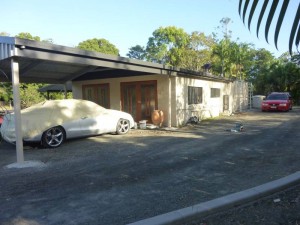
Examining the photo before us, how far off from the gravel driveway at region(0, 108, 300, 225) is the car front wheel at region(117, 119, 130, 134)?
1862mm

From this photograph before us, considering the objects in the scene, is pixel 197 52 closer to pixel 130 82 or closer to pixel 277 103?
pixel 277 103

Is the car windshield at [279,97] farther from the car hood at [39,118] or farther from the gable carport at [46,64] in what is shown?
the car hood at [39,118]

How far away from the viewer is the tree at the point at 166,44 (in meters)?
51.8

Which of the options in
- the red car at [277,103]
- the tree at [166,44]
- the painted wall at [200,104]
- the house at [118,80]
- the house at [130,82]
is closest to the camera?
the house at [118,80]

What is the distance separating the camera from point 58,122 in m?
10.0

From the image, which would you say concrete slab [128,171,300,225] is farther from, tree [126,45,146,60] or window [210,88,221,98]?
tree [126,45,146,60]

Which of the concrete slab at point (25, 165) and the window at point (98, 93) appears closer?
the concrete slab at point (25, 165)

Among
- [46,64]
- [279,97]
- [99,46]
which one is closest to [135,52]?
[99,46]

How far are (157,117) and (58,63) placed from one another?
5542 millimetres

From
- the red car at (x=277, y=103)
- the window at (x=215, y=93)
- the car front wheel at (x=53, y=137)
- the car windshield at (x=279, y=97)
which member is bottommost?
the car front wheel at (x=53, y=137)

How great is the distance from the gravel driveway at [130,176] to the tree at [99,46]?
4496 cm

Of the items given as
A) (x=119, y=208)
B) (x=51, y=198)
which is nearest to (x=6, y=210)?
(x=51, y=198)

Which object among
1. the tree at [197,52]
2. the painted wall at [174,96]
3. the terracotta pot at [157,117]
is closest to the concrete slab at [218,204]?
the terracotta pot at [157,117]

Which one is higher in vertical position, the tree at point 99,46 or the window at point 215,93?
the tree at point 99,46
